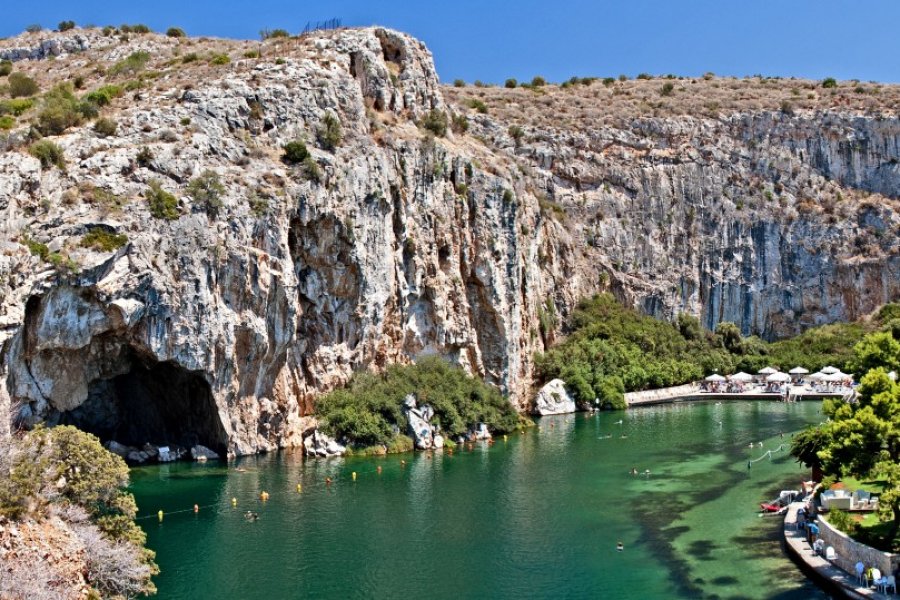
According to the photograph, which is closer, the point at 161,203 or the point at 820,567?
the point at 820,567

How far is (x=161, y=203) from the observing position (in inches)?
1747

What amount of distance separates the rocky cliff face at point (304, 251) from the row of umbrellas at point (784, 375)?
14.7m

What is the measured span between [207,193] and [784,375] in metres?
61.4

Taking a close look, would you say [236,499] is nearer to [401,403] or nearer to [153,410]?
[153,410]

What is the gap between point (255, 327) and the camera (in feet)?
156

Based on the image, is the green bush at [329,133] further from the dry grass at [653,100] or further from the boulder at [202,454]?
the dry grass at [653,100]

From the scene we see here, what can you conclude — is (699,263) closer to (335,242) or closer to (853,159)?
(853,159)

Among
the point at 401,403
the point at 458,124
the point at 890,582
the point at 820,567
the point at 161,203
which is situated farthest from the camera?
the point at 458,124

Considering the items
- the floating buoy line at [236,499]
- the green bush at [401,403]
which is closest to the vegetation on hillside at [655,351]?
the green bush at [401,403]

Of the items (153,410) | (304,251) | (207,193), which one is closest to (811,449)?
(304,251)

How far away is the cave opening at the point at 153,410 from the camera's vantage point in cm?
4794

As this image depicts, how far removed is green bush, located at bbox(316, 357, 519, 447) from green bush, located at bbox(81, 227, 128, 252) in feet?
55.8

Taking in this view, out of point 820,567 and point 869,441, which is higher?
point 869,441

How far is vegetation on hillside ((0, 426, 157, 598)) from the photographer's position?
70.2 feet
